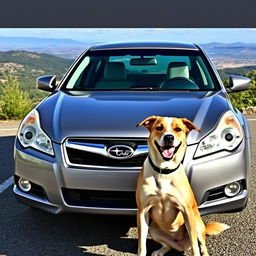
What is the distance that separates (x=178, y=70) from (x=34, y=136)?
1.95m

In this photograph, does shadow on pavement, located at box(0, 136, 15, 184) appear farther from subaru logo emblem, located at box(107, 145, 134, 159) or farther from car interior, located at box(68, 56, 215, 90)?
subaru logo emblem, located at box(107, 145, 134, 159)

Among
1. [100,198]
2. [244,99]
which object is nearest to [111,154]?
[100,198]

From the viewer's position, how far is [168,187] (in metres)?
2.89

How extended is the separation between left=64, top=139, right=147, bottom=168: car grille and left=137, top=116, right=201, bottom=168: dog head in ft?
0.86

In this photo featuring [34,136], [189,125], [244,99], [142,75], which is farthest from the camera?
[244,99]

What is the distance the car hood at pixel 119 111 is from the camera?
3.25m

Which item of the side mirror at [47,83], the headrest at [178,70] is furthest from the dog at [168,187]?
the side mirror at [47,83]

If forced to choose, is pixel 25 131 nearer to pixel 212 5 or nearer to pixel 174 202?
pixel 174 202

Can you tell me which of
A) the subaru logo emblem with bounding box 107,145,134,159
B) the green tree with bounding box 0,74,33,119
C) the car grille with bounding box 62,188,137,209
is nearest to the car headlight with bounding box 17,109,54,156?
the car grille with bounding box 62,188,137,209

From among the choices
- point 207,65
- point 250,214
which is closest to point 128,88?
point 207,65

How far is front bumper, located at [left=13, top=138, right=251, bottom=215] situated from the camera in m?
3.14

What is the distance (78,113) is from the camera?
3551mm

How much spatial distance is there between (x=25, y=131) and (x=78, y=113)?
1.40 feet

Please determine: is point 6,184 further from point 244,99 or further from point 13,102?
point 244,99
